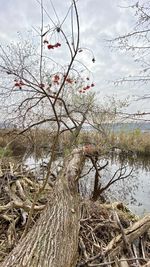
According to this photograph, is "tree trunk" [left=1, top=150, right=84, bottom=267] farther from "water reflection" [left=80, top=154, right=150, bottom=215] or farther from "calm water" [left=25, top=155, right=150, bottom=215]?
"water reflection" [left=80, top=154, right=150, bottom=215]

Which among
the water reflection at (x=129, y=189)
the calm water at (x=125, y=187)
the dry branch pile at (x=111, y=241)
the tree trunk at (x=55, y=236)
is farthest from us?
the water reflection at (x=129, y=189)

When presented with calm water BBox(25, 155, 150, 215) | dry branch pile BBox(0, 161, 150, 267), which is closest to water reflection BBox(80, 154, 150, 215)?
calm water BBox(25, 155, 150, 215)

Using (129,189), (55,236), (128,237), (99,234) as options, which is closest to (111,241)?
(128,237)

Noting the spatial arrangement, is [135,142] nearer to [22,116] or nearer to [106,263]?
[22,116]

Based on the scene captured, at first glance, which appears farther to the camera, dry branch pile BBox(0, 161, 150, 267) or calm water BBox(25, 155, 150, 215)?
calm water BBox(25, 155, 150, 215)

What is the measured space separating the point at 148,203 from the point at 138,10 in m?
3.31

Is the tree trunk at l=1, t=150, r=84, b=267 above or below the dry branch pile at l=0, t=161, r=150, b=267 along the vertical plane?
above

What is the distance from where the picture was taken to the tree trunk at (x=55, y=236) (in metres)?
1.47

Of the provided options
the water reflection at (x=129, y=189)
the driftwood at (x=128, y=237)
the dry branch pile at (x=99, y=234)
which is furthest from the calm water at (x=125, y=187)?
the driftwood at (x=128, y=237)

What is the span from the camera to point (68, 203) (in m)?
2.12

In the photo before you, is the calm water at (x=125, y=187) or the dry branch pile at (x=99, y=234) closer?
the dry branch pile at (x=99, y=234)

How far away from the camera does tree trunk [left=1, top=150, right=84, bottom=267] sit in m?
1.47

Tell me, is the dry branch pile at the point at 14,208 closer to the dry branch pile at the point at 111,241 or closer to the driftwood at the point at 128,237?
the dry branch pile at the point at 111,241

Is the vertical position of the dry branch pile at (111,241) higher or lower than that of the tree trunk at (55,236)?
lower
